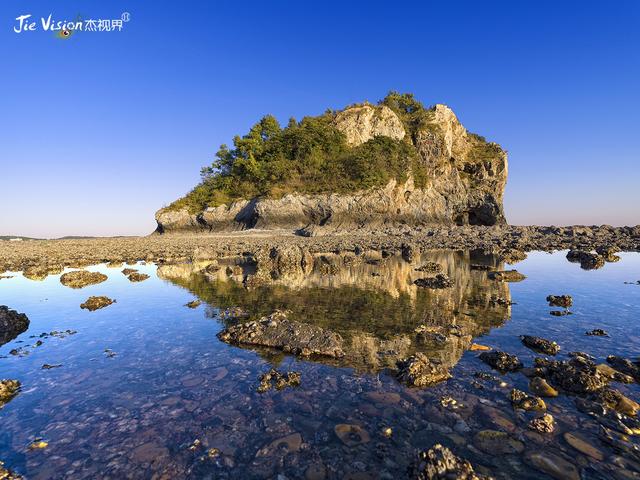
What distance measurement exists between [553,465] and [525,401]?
57.9 inches

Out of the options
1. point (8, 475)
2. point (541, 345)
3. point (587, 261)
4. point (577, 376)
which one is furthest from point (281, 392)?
point (587, 261)

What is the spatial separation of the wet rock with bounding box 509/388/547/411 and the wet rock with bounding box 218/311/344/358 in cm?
354

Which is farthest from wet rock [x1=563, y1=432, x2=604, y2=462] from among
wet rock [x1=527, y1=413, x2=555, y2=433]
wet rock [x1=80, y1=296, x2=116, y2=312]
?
wet rock [x1=80, y1=296, x2=116, y2=312]

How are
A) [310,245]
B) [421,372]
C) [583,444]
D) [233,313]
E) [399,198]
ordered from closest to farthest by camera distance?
1. [583,444]
2. [421,372]
3. [233,313]
4. [310,245]
5. [399,198]

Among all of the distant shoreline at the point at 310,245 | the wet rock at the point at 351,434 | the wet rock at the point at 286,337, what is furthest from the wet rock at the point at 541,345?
the distant shoreline at the point at 310,245

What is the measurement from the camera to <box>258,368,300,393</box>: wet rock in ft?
20.1

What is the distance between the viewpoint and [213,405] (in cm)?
553

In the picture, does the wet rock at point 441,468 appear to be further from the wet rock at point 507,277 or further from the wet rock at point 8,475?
the wet rock at point 507,277

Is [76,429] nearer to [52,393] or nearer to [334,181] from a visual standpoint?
[52,393]

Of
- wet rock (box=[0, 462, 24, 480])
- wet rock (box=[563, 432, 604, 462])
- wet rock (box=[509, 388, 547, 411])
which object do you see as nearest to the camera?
wet rock (box=[0, 462, 24, 480])

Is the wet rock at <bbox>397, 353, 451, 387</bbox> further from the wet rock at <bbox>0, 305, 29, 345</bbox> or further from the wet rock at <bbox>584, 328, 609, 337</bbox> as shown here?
the wet rock at <bbox>0, 305, 29, 345</bbox>

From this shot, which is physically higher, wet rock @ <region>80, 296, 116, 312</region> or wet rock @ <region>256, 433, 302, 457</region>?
wet rock @ <region>80, 296, 116, 312</region>

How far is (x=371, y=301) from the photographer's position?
12422mm

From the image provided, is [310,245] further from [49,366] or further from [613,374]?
[613,374]
